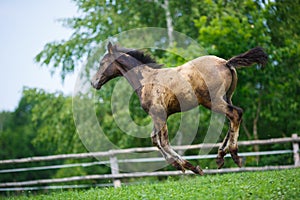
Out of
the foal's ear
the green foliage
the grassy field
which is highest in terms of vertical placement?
the green foliage

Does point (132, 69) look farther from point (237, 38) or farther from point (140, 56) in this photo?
point (237, 38)

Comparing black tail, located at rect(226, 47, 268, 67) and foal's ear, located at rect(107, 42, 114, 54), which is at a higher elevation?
foal's ear, located at rect(107, 42, 114, 54)

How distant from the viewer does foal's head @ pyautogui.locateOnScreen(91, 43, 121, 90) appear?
25.9ft

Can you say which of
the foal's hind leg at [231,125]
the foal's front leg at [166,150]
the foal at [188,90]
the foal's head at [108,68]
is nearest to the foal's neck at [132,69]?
the foal at [188,90]

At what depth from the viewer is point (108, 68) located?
7.92 m

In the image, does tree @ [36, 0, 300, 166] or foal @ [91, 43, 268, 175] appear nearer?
foal @ [91, 43, 268, 175]

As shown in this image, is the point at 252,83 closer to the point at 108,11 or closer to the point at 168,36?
the point at 168,36

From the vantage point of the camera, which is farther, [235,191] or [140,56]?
[140,56]

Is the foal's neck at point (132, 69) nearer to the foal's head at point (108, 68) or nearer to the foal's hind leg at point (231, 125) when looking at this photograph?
the foal's head at point (108, 68)

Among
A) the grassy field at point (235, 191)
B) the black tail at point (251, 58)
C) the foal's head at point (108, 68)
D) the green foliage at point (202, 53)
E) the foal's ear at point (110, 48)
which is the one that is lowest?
the grassy field at point (235, 191)

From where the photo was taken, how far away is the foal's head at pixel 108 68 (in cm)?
788

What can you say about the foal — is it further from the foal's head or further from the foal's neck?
the foal's head

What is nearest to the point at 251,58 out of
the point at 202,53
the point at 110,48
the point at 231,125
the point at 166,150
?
the point at 231,125

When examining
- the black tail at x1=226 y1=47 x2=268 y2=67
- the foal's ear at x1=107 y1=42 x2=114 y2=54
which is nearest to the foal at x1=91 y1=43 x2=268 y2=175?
the black tail at x1=226 y1=47 x2=268 y2=67
